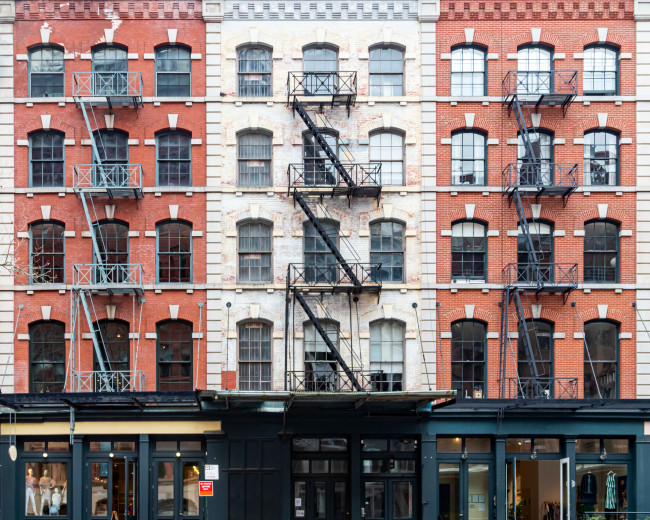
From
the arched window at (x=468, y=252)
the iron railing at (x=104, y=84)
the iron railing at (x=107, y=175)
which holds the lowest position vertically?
the arched window at (x=468, y=252)

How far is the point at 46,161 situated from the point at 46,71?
3.16m

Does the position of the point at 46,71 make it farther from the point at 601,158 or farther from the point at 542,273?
the point at 601,158

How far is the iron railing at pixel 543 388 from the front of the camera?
29009 mm

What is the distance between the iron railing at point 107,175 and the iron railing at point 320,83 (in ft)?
19.3

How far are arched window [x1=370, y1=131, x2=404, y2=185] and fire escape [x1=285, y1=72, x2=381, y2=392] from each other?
0.36 m

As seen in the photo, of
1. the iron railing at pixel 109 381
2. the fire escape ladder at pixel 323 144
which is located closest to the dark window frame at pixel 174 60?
the fire escape ladder at pixel 323 144

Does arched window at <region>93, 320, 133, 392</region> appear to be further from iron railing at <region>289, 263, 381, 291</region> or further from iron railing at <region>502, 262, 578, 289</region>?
iron railing at <region>502, 262, 578, 289</region>

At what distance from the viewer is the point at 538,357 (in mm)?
29578

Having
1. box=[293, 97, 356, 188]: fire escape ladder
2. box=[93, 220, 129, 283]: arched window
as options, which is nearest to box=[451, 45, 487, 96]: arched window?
box=[293, 97, 356, 188]: fire escape ladder

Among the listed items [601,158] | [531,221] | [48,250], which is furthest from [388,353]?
[48,250]

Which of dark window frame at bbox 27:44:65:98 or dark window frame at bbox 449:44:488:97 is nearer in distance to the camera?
dark window frame at bbox 27:44:65:98

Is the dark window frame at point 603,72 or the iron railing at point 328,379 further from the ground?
the dark window frame at point 603,72

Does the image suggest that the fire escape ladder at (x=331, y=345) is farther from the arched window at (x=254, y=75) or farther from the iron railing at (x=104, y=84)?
the iron railing at (x=104, y=84)

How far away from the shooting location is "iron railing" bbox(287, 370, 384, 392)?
28984mm
